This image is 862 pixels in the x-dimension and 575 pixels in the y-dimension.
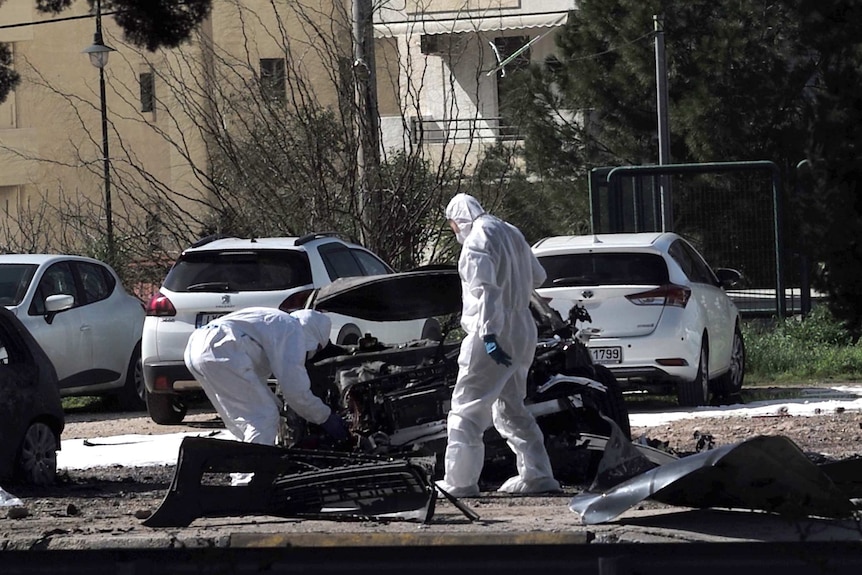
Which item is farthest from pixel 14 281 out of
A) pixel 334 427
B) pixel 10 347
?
pixel 334 427

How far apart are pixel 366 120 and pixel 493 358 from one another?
11554mm

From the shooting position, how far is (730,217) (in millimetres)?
19969

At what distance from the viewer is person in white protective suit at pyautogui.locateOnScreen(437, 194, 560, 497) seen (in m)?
8.84

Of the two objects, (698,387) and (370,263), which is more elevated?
(370,263)

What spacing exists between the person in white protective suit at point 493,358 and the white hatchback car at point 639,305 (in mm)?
4810

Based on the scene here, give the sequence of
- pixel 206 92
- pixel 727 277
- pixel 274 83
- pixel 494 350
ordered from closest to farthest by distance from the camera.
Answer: pixel 494 350 → pixel 727 277 → pixel 206 92 → pixel 274 83

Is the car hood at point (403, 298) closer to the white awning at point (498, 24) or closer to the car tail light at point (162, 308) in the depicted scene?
the car tail light at point (162, 308)

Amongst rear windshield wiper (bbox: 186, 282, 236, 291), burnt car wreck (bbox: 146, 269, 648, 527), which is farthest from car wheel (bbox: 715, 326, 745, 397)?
burnt car wreck (bbox: 146, 269, 648, 527)

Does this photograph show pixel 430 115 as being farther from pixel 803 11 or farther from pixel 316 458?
pixel 316 458

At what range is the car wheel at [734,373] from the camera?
1527 centimetres

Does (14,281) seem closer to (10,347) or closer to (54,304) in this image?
(54,304)

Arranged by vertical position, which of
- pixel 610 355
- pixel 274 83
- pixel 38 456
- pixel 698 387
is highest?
pixel 274 83

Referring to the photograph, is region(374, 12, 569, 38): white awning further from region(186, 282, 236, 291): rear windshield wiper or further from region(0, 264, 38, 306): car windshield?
region(186, 282, 236, 291): rear windshield wiper

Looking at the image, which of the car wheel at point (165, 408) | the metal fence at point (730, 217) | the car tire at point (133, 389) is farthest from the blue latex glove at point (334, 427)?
the metal fence at point (730, 217)
